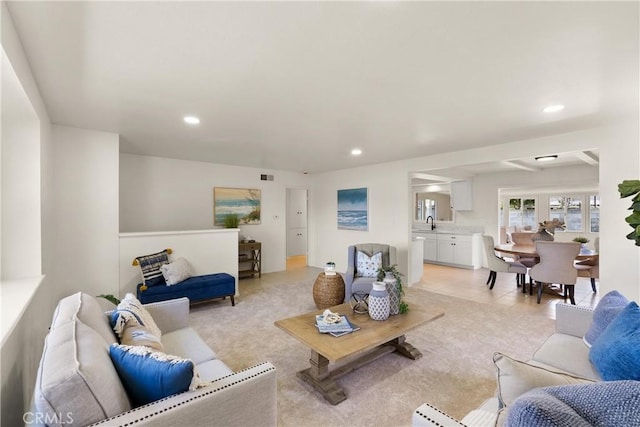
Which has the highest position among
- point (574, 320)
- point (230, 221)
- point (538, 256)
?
point (230, 221)

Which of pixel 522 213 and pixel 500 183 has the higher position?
pixel 500 183

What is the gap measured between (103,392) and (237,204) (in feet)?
17.0

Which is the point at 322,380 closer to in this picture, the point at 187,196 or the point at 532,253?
the point at 532,253

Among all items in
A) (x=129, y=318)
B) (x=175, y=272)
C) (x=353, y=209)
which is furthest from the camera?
(x=353, y=209)

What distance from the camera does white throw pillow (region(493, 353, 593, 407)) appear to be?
1025 millimetres

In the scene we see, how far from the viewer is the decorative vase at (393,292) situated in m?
2.62

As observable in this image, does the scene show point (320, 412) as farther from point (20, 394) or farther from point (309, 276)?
point (309, 276)

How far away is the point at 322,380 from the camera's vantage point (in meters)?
2.18

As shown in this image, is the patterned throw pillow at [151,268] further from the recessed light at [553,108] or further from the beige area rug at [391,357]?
the recessed light at [553,108]

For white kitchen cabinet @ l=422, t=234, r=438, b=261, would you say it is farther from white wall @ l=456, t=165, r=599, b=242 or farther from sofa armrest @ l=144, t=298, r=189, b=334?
sofa armrest @ l=144, t=298, r=189, b=334

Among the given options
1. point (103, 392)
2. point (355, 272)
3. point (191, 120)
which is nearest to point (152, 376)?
point (103, 392)

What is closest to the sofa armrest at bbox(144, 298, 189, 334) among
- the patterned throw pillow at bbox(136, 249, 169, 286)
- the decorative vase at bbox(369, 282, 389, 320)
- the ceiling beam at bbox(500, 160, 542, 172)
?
the decorative vase at bbox(369, 282, 389, 320)

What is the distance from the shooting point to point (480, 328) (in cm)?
331

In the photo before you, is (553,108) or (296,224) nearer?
(553,108)
